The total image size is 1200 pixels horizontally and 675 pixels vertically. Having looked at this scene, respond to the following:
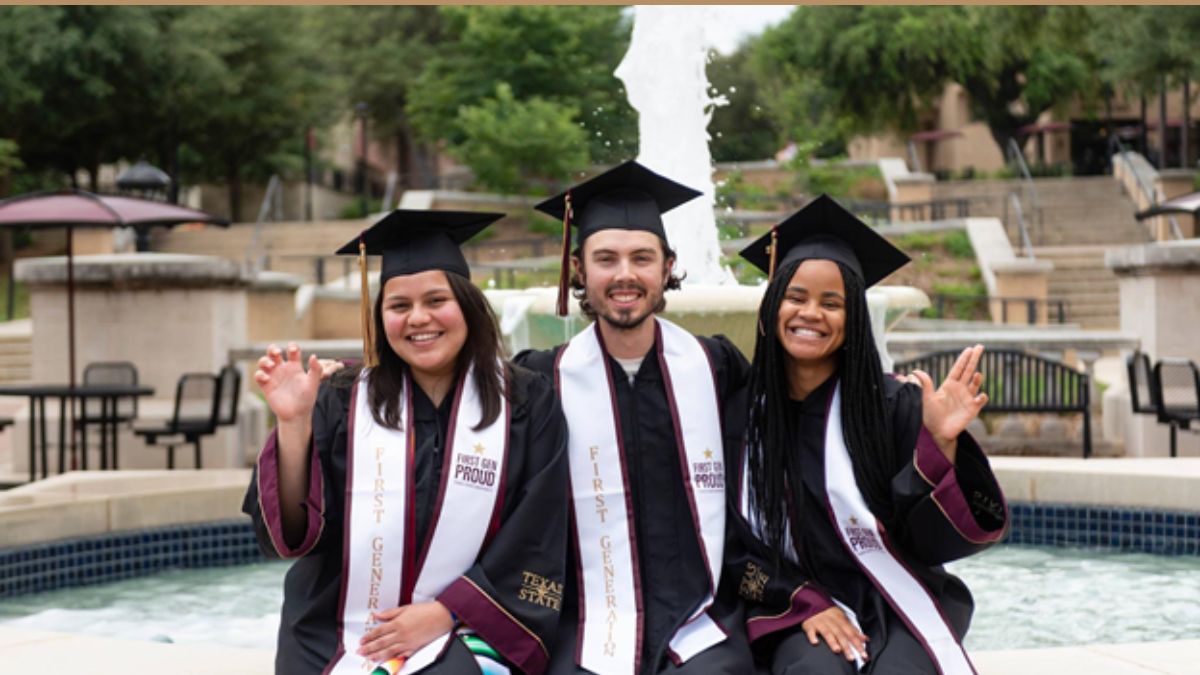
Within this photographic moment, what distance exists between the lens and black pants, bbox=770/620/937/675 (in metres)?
3.97

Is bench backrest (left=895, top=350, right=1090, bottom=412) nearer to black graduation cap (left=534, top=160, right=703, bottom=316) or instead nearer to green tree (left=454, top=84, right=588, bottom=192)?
black graduation cap (left=534, top=160, right=703, bottom=316)

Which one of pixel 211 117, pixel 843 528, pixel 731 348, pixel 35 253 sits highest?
pixel 211 117

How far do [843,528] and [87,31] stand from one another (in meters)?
35.3

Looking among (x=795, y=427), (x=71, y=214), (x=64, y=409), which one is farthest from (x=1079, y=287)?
(x=795, y=427)

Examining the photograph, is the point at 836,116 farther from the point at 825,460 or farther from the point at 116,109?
the point at 825,460

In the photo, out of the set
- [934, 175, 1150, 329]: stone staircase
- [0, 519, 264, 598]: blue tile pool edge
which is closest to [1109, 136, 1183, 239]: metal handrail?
[934, 175, 1150, 329]: stone staircase

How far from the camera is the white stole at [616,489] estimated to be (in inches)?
163

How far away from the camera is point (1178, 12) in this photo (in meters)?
30.6

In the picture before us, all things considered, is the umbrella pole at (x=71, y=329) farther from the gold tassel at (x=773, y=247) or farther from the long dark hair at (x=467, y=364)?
the gold tassel at (x=773, y=247)

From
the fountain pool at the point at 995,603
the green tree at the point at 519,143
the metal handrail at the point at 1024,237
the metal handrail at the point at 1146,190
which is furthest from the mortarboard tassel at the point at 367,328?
the green tree at the point at 519,143

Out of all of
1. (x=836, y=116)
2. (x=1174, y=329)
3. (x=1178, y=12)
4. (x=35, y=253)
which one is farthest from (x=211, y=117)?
(x=1174, y=329)

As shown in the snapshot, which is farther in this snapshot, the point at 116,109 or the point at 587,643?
the point at 116,109

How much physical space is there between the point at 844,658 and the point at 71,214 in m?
9.14

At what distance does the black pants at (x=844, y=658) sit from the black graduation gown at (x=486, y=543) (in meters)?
0.61
